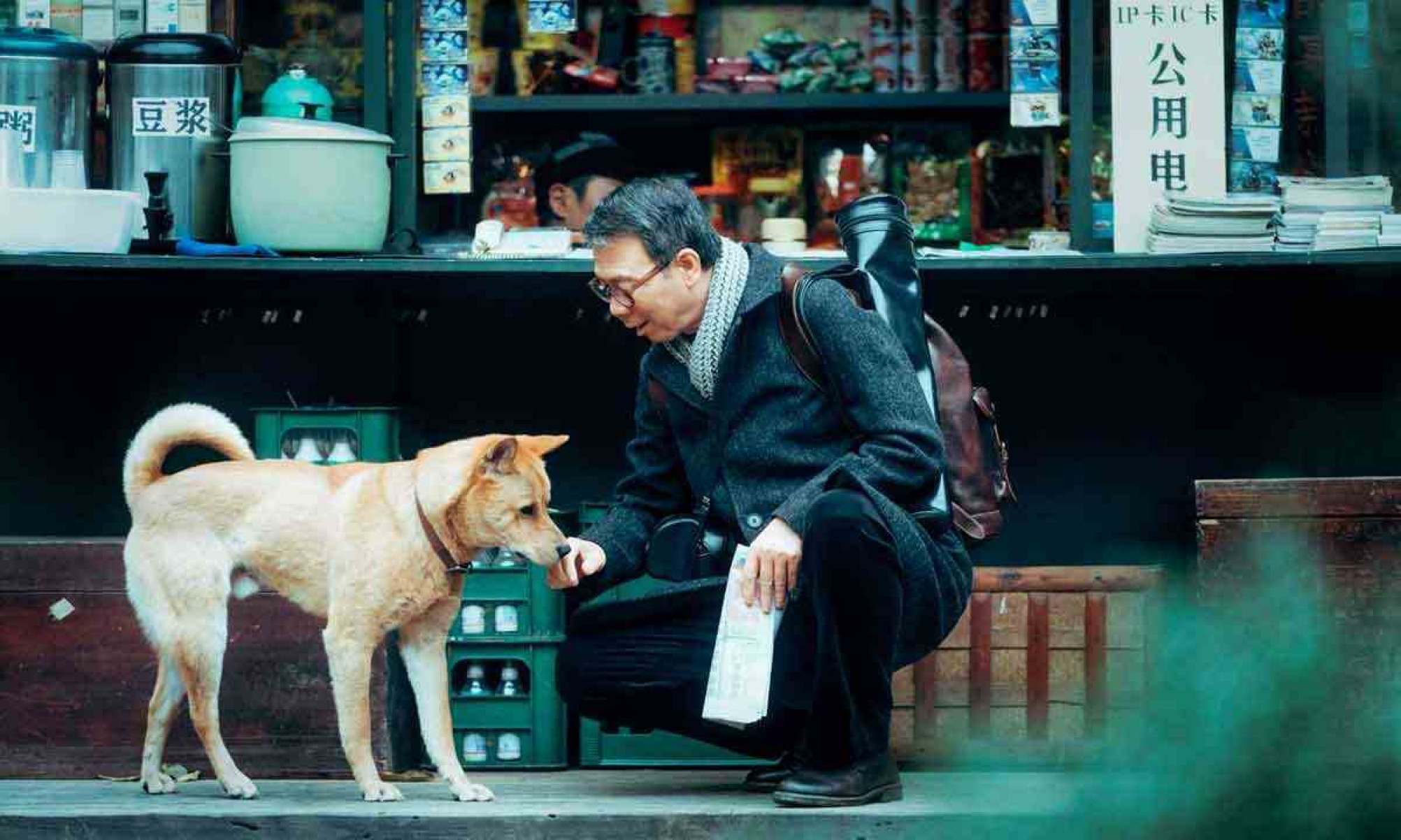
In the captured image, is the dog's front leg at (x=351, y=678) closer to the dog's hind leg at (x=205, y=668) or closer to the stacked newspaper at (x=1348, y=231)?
the dog's hind leg at (x=205, y=668)

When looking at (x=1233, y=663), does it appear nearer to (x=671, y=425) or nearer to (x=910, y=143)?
(x=671, y=425)

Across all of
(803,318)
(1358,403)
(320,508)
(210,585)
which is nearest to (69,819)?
(210,585)

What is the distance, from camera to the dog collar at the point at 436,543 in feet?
14.2

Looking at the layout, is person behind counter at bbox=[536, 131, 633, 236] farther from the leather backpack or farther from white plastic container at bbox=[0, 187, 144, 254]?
the leather backpack

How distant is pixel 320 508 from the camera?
4426 mm

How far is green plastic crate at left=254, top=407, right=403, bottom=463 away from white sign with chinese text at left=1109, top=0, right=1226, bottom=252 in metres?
2.26

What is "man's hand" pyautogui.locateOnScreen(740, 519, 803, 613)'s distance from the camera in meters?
3.86

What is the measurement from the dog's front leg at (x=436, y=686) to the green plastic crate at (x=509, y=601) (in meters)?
0.89

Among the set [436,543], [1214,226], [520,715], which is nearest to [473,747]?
[520,715]

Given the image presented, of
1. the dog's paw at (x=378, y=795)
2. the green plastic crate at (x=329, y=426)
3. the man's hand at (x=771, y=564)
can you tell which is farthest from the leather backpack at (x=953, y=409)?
the green plastic crate at (x=329, y=426)

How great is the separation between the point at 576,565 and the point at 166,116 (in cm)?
233

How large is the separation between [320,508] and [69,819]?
0.92m

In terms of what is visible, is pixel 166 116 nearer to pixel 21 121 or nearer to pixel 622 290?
pixel 21 121

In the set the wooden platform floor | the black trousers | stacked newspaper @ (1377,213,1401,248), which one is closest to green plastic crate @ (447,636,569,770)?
the wooden platform floor
